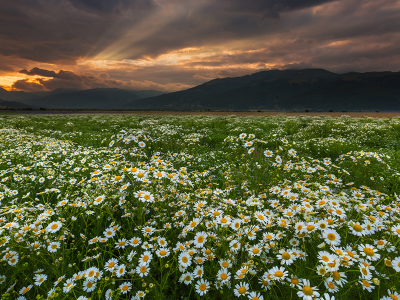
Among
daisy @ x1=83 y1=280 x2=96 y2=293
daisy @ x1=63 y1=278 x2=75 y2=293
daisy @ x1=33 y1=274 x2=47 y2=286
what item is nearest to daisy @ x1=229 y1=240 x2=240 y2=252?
daisy @ x1=83 y1=280 x2=96 y2=293

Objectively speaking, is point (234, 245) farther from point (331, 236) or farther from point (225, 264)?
point (331, 236)

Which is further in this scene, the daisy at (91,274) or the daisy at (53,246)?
the daisy at (53,246)

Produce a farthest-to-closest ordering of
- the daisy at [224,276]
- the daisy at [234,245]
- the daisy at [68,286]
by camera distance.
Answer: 1. the daisy at [234,245]
2. the daisy at [224,276]
3. the daisy at [68,286]

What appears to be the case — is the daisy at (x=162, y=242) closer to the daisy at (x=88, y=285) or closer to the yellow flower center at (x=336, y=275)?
the daisy at (x=88, y=285)

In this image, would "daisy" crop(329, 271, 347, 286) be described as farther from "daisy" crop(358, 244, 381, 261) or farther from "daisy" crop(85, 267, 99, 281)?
"daisy" crop(85, 267, 99, 281)

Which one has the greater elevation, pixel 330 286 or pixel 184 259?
pixel 330 286

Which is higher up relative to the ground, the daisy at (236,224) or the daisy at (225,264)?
the daisy at (236,224)

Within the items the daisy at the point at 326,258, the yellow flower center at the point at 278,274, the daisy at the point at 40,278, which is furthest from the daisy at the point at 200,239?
the daisy at the point at 40,278

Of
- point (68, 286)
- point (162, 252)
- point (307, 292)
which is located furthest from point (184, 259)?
point (307, 292)

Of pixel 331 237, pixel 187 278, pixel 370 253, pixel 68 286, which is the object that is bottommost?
pixel 187 278

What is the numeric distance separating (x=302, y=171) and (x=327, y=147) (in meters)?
5.53

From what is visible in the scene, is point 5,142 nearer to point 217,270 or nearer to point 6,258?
point 6,258

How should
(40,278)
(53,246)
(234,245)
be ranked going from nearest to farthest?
(40,278)
(234,245)
(53,246)

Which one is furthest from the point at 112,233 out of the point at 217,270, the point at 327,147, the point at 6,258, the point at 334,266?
the point at 327,147
